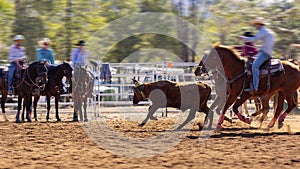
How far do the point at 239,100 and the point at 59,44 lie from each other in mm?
15595

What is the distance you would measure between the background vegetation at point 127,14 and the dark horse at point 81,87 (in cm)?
984

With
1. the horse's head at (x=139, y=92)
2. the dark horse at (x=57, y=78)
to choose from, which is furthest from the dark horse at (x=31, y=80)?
the horse's head at (x=139, y=92)

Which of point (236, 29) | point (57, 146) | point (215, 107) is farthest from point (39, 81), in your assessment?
point (236, 29)

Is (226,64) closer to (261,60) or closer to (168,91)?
(261,60)

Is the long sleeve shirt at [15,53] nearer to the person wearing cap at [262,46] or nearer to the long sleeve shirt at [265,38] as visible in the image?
the person wearing cap at [262,46]

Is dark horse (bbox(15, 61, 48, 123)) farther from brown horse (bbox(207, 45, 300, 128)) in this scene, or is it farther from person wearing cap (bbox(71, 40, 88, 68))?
brown horse (bbox(207, 45, 300, 128))

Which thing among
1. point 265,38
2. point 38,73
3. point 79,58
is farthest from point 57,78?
point 265,38

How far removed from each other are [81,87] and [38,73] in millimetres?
1374

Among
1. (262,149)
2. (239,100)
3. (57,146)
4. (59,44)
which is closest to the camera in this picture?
(262,149)

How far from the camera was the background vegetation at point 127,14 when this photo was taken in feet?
87.5

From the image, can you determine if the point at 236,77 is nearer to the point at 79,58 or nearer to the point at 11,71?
the point at 79,58

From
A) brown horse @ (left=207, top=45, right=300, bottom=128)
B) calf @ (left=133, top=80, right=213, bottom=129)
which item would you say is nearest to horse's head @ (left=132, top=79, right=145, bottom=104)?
calf @ (left=133, top=80, right=213, bottom=129)

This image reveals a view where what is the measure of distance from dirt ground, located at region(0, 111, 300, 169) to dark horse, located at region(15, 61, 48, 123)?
9.73ft

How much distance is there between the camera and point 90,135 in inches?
464
